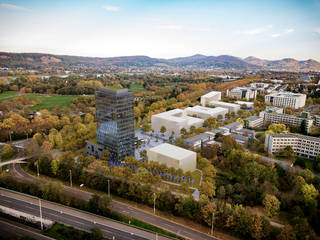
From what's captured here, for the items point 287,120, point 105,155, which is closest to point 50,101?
point 105,155

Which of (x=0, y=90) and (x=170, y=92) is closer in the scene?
(x=0, y=90)

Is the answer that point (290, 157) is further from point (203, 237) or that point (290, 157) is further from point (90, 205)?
point (90, 205)

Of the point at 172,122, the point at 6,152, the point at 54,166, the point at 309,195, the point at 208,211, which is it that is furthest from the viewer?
the point at 172,122

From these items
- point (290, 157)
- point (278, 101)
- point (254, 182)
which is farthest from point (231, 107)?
point (254, 182)

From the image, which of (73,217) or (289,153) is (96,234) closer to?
(73,217)

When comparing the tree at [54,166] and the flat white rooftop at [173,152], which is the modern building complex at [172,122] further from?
the tree at [54,166]
